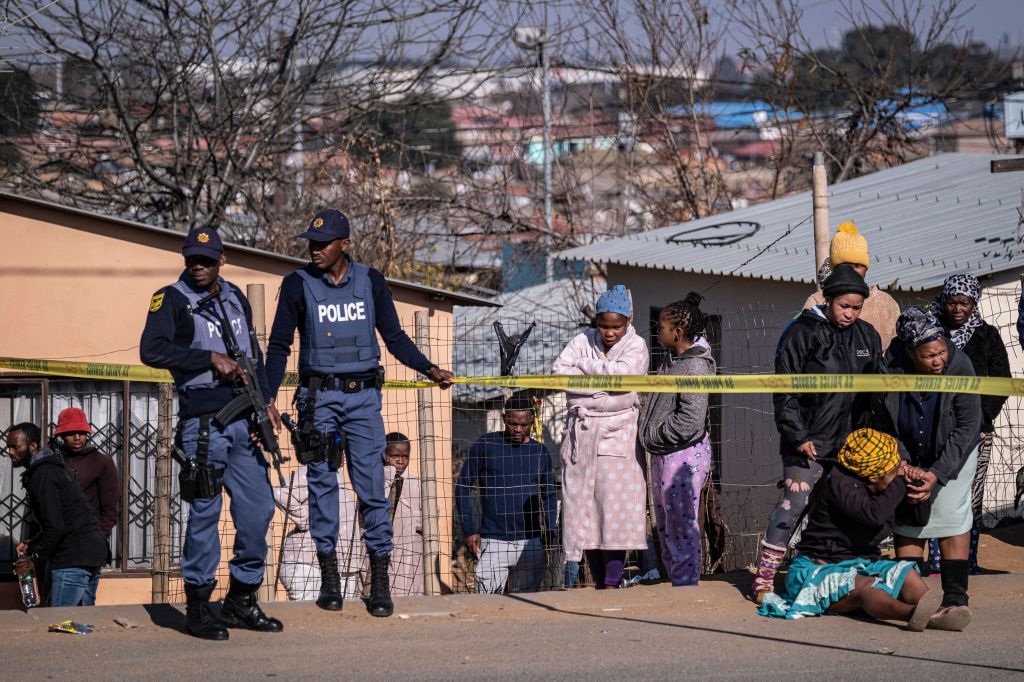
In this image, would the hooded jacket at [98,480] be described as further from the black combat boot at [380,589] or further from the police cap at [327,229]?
the police cap at [327,229]

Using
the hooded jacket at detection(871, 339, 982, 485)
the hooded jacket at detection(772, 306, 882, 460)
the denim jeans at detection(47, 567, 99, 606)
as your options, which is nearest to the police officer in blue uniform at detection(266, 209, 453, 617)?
the hooded jacket at detection(772, 306, 882, 460)

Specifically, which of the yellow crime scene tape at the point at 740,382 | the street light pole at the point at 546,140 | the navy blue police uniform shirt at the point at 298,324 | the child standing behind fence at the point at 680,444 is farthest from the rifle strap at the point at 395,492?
Result: the street light pole at the point at 546,140

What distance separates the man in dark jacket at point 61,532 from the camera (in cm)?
796

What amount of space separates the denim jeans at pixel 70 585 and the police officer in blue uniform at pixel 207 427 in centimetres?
281

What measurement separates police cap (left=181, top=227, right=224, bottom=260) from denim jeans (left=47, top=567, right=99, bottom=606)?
354cm

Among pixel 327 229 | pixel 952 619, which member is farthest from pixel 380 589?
pixel 952 619

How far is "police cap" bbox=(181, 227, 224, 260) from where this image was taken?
18.2 ft

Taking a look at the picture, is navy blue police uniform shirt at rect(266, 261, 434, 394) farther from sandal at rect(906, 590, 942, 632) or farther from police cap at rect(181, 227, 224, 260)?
sandal at rect(906, 590, 942, 632)

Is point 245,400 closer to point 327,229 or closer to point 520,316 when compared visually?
point 327,229

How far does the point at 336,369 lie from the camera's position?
19.4ft

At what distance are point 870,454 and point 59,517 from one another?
17.1ft

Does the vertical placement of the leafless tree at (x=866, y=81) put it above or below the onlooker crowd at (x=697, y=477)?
above

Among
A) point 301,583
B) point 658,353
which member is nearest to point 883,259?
point 658,353

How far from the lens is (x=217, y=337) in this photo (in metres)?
5.62
